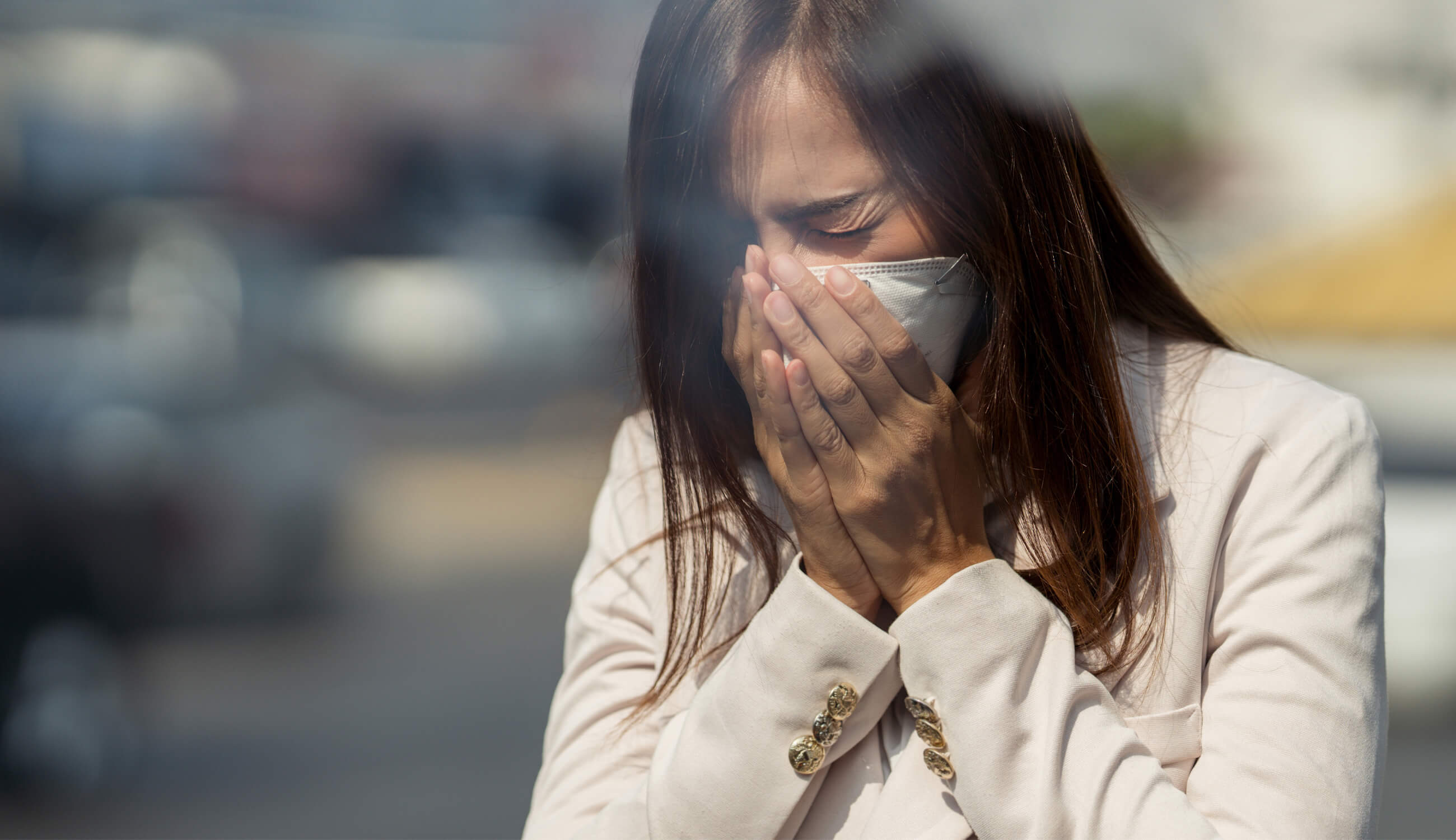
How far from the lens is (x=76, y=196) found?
815cm

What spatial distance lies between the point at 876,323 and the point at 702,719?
50cm

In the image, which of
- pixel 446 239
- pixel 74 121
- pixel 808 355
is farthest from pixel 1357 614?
pixel 446 239

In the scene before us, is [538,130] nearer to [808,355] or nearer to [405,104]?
[405,104]

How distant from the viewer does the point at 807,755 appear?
4.59 feet

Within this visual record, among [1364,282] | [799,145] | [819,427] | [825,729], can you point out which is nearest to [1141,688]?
[825,729]

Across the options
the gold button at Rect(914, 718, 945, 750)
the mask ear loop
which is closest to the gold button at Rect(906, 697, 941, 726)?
the gold button at Rect(914, 718, 945, 750)

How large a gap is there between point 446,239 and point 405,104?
1.34 meters

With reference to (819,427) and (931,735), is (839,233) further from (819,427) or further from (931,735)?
(931,735)

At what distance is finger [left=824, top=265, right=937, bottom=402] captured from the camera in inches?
53.2

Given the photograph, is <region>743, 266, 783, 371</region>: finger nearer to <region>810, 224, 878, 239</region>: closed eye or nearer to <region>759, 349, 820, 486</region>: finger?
<region>759, 349, 820, 486</region>: finger

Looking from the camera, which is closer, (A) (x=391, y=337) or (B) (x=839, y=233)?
(B) (x=839, y=233)

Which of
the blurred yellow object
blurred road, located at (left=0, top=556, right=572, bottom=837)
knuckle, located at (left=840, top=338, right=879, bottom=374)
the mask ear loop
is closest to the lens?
knuckle, located at (left=840, top=338, right=879, bottom=374)

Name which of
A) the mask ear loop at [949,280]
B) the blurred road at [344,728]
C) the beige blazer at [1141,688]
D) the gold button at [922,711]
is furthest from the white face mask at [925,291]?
the blurred road at [344,728]

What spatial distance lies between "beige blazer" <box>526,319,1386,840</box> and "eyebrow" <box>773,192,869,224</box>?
407 mm
